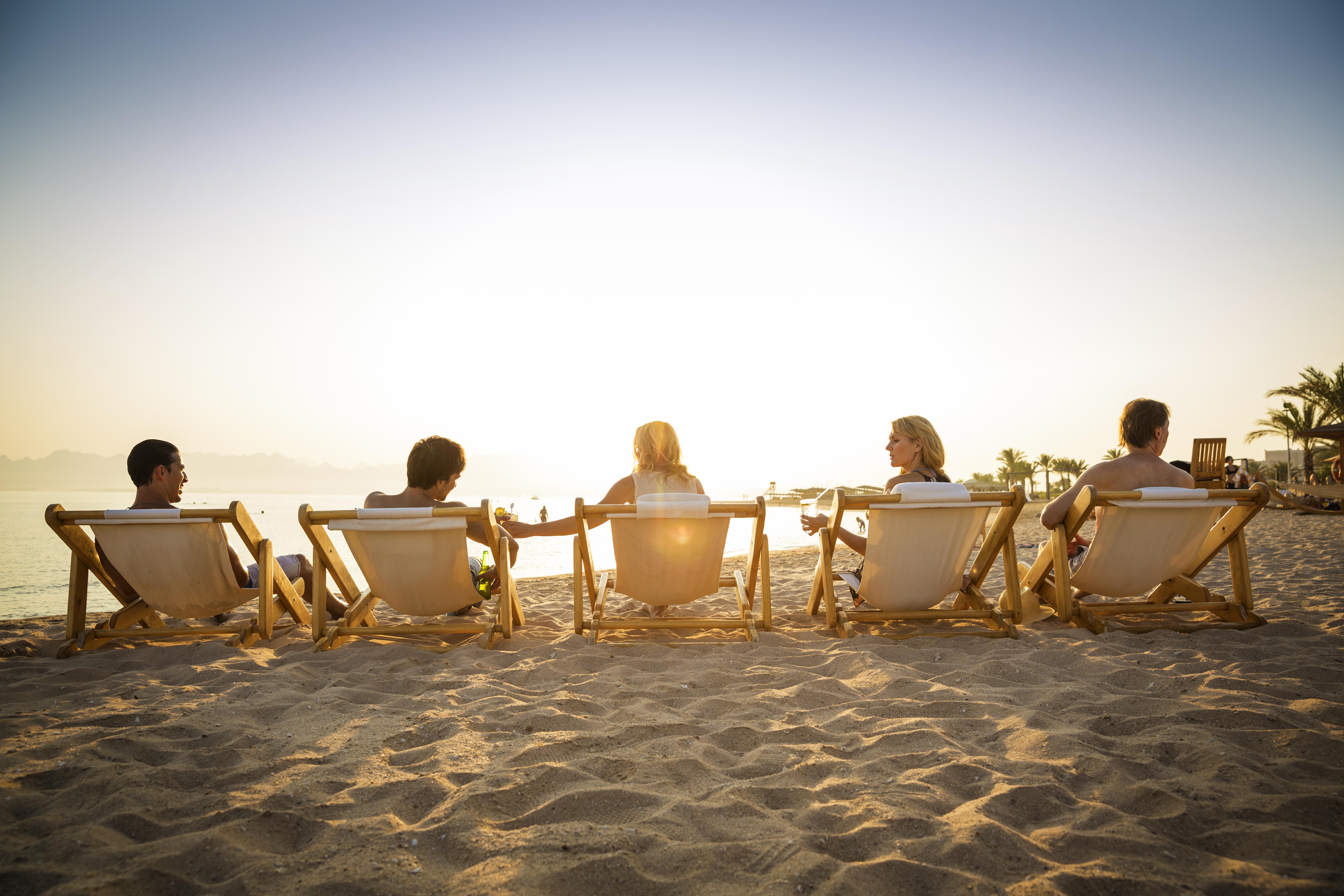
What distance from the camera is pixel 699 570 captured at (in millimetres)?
3758

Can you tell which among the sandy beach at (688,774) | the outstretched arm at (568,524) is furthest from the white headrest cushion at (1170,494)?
the outstretched arm at (568,524)

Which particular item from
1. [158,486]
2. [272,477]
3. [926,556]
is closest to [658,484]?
[926,556]

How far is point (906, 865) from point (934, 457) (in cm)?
297

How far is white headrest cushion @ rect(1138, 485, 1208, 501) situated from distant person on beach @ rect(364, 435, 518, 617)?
3464 mm

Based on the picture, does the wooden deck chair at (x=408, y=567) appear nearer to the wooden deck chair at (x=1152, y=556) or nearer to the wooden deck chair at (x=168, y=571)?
the wooden deck chair at (x=168, y=571)

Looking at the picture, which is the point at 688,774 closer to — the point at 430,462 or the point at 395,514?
the point at 395,514

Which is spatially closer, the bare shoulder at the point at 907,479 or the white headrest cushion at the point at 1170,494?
the white headrest cushion at the point at 1170,494

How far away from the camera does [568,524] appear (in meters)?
3.77

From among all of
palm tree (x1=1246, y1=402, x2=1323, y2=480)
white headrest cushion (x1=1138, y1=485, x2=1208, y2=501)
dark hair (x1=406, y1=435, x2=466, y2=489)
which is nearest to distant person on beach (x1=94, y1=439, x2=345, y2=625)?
dark hair (x1=406, y1=435, x2=466, y2=489)

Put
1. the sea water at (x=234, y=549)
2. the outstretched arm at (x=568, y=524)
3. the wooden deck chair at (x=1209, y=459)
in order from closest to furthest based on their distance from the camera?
the outstretched arm at (x=568, y=524) < the sea water at (x=234, y=549) < the wooden deck chair at (x=1209, y=459)

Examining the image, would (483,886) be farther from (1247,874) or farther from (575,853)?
(1247,874)

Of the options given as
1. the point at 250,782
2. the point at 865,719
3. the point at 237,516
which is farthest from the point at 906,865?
the point at 237,516

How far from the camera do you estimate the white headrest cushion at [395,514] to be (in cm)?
328

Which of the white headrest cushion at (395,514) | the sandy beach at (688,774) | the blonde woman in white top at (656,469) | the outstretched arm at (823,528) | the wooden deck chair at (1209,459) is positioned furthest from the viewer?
the wooden deck chair at (1209,459)
